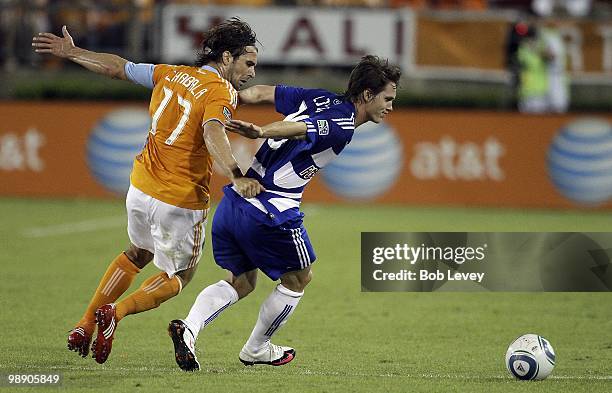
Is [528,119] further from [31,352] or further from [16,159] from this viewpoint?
[31,352]

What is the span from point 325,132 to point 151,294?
150cm

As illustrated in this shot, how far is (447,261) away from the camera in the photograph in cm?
786

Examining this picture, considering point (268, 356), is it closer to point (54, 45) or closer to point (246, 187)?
point (246, 187)

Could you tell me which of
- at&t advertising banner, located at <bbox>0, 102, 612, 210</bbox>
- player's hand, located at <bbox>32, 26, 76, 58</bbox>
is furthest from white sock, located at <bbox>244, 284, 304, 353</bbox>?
at&t advertising banner, located at <bbox>0, 102, 612, 210</bbox>

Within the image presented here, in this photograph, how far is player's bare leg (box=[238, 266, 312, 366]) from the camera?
7.16 metres

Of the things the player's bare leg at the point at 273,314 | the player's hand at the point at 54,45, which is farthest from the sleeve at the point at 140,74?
the player's bare leg at the point at 273,314

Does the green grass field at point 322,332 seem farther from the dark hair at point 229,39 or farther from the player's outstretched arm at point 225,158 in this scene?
the dark hair at point 229,39

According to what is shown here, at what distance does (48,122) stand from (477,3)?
26.9 feet

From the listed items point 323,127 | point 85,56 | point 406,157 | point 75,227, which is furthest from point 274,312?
point 406,157

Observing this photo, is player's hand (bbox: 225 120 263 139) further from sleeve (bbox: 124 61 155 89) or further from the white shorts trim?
sleeve (bbox: 124 61 155 89)

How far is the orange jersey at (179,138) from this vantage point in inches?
280

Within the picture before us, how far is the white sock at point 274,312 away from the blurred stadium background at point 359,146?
1.43 meters

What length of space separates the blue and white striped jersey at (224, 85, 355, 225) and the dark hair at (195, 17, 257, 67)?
49 cm

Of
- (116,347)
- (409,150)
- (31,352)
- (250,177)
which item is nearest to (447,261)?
(250,177)
